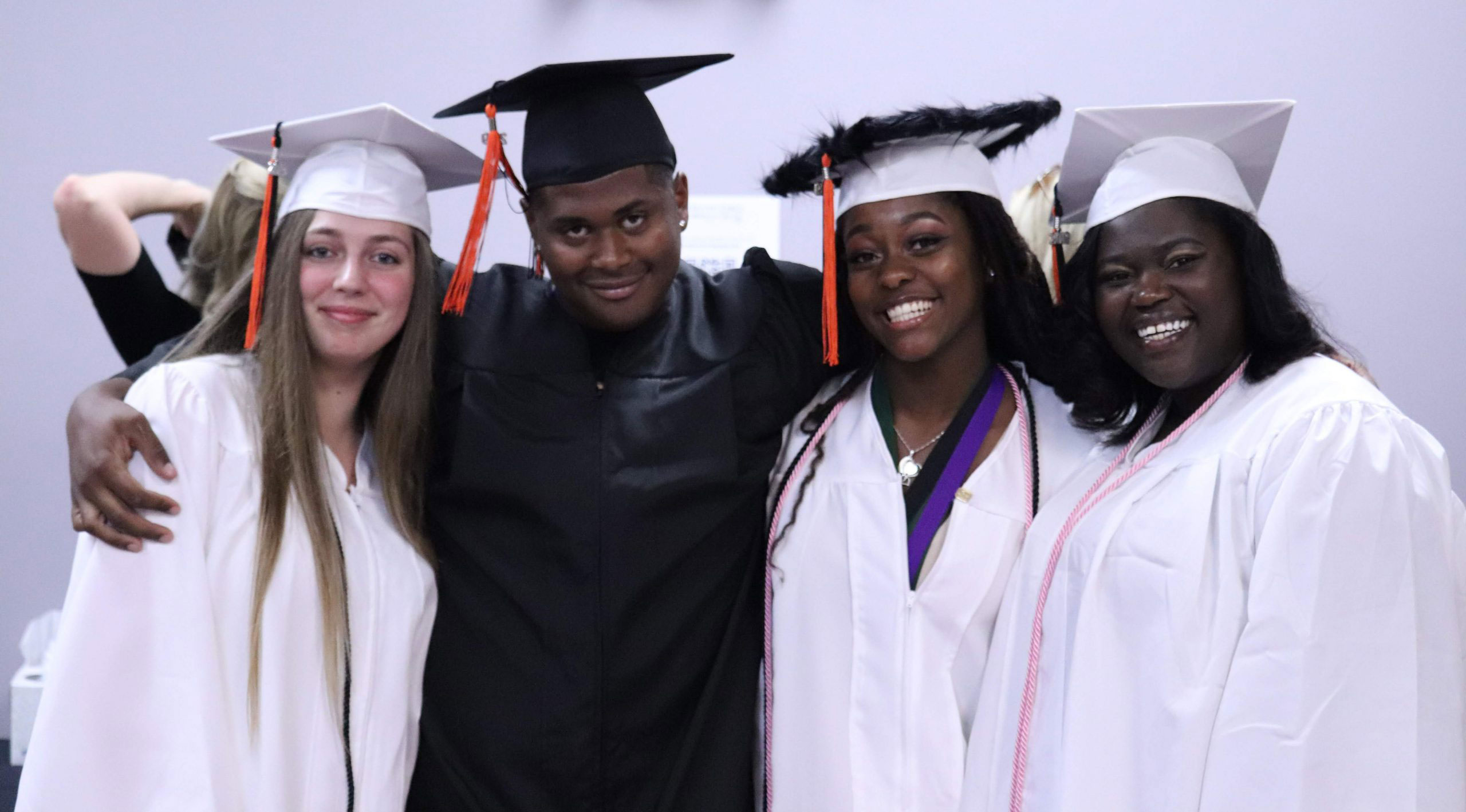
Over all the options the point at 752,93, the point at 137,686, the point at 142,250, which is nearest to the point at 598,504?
the point at 137,686

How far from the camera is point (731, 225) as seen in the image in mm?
3119

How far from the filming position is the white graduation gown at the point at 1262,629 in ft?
4.06

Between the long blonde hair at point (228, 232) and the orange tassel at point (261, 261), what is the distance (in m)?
0.45

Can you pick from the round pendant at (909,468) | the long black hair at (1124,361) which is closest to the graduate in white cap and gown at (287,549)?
the round pendant at (909,468)

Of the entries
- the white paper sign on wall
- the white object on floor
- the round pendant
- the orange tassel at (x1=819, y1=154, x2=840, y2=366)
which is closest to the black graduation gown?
the orange tassel at (x1=819, y1=154, x2=840, y2=366)

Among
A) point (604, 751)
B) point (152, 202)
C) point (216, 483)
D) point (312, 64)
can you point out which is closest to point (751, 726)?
point (604, 751)

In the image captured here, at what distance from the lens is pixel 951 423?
1.77 m

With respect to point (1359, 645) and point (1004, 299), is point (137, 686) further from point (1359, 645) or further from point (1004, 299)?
point (1359, 645)

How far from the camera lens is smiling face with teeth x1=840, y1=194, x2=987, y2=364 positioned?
5.61 feet

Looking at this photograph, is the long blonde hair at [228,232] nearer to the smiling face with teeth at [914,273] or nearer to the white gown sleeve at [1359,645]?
the smiling face with teeth at [914,273]

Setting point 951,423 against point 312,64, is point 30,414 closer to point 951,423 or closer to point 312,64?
point 312,64

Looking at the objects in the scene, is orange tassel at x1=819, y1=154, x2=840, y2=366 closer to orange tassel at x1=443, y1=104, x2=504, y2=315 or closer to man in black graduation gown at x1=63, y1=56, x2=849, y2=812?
man in black graduation gown at x1=63, y1=56, x2=849, y2=812

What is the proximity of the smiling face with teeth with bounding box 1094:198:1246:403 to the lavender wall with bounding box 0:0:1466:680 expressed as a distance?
1598mm

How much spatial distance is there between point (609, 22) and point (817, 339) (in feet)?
5.70
